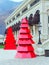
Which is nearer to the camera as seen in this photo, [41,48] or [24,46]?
[24,46]

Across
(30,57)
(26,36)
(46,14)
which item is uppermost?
(46,14)

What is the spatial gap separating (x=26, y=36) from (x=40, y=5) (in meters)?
20.6

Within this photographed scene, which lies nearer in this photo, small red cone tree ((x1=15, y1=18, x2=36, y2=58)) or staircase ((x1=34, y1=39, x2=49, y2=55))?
small red cone tree ((x1=15, y1=18, x2=36, y2=58))

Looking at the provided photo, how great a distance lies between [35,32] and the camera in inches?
1826

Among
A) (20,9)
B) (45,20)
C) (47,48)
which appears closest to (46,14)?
(45,20)

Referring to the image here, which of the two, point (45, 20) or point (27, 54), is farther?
point (45, 20)

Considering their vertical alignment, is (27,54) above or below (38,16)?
below

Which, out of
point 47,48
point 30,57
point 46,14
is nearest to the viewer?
point 30,57

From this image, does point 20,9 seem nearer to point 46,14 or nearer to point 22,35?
point 46,14

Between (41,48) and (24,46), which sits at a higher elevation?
(24,46)

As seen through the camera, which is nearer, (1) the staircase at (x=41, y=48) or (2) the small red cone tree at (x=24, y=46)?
(2) the small red cone tree at (x=24, y=46)

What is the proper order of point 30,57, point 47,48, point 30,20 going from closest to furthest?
point 30,57, point 47,48, point 30,20

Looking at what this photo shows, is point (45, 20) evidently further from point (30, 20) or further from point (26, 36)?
point (26, 36)

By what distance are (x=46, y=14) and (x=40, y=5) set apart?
176 centimetres
